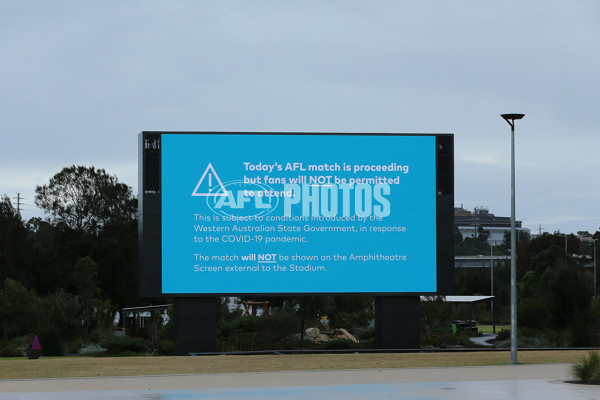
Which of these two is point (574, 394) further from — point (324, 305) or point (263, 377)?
point (324, 305)

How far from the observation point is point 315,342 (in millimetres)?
50812

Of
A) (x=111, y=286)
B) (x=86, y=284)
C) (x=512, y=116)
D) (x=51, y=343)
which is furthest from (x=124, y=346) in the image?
(x=111, y=286)

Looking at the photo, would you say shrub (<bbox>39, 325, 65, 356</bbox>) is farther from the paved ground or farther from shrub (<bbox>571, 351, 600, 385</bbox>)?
shrub (<bbox>571, 351, 600, 385</bbox>)

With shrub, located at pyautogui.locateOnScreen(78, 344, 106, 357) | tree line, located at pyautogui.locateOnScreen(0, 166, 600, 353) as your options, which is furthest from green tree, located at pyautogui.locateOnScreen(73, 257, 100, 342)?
shrub, located at pyautogui.locateOnScreen(78, 344, 106, 357)

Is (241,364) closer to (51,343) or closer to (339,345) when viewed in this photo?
(339,345)

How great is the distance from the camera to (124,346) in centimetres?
4494

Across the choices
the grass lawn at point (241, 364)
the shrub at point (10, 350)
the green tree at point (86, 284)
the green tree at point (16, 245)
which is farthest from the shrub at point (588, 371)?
the green tree at point (16, 245)

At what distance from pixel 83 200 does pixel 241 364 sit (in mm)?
58737

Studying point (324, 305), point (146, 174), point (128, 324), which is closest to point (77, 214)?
point (128, 324)

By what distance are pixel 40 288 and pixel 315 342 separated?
3633 centimetres

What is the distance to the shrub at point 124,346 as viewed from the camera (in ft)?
146

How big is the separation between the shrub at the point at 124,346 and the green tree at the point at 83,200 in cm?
4264

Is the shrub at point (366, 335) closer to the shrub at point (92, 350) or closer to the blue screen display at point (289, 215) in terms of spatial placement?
the blue screen display at point (289, 215)

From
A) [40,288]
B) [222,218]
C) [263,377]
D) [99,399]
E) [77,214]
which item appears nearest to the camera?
[99,399]
